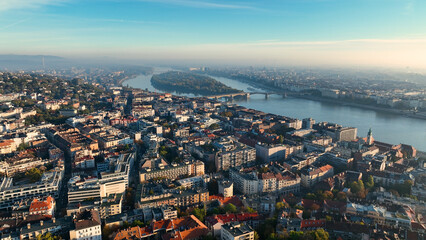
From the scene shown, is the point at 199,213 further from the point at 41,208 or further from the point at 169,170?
the point at 41,208

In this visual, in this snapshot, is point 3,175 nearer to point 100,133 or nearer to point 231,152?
point 100,133

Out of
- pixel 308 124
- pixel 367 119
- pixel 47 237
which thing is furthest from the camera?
pixel 367 119

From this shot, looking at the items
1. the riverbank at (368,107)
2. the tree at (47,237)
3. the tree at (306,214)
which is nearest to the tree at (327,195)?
the tree at (306,214)

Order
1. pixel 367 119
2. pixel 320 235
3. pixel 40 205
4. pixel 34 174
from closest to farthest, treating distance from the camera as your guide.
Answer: pixel 320 235, pixel 40 205, pixel 34 174, pixel 367 119

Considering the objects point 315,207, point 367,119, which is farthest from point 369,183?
point 367,119

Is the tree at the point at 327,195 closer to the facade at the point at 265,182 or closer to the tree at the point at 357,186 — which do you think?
the tree at the point at 357,186

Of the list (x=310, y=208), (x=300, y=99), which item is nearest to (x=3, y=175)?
(x=310, y=208)
